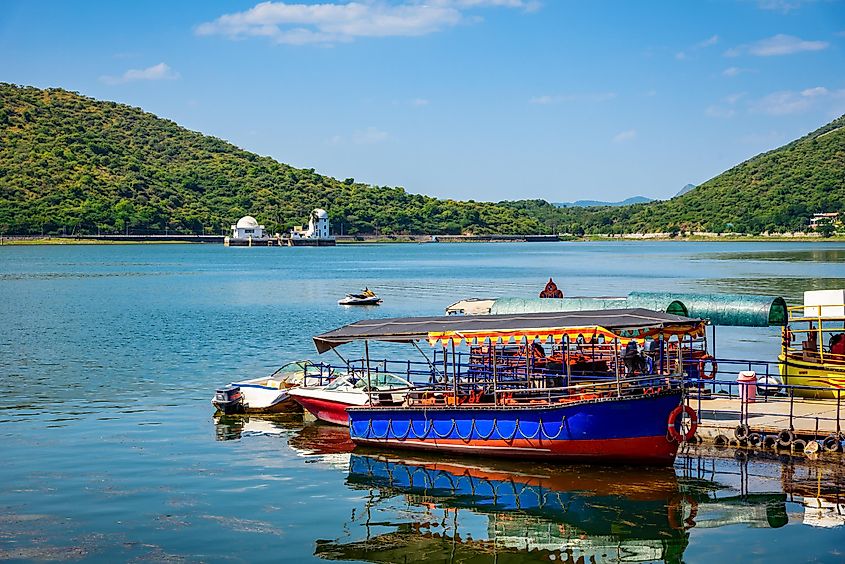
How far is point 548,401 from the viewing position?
21234 mm

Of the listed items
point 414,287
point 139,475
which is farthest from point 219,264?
point 139,475

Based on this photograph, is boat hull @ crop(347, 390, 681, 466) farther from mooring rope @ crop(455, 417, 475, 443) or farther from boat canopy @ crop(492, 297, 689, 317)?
boat canopy @ crop(492, 297, 689, 317)

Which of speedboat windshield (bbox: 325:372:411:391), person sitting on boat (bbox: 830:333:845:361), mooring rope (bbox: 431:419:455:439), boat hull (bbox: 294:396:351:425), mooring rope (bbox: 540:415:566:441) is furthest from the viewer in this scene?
speedboat windshield (bbox: 325:372:411:391)

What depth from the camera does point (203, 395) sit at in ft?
101

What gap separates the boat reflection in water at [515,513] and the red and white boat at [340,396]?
10.7 feet

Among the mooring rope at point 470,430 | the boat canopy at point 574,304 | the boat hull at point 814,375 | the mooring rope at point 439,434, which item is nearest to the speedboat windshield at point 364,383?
the mooring rope at point 439,434

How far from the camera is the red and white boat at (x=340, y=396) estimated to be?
25.5 m

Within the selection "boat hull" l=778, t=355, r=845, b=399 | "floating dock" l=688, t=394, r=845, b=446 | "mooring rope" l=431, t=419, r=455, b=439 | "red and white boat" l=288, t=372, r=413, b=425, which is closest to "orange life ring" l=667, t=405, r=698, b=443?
"floating dock" l=688, t=394, r=845, b=446

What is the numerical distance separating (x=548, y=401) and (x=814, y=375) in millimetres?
8024

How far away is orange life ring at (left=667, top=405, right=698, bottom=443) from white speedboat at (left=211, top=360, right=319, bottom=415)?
433 inches

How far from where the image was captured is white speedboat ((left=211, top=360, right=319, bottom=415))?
90.4 feet

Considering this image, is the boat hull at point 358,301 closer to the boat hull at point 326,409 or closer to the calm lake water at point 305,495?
the calm lake water at point 305,495

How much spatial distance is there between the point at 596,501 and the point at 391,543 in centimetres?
440

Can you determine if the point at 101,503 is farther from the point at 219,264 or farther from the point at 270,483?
the point at 219,264
